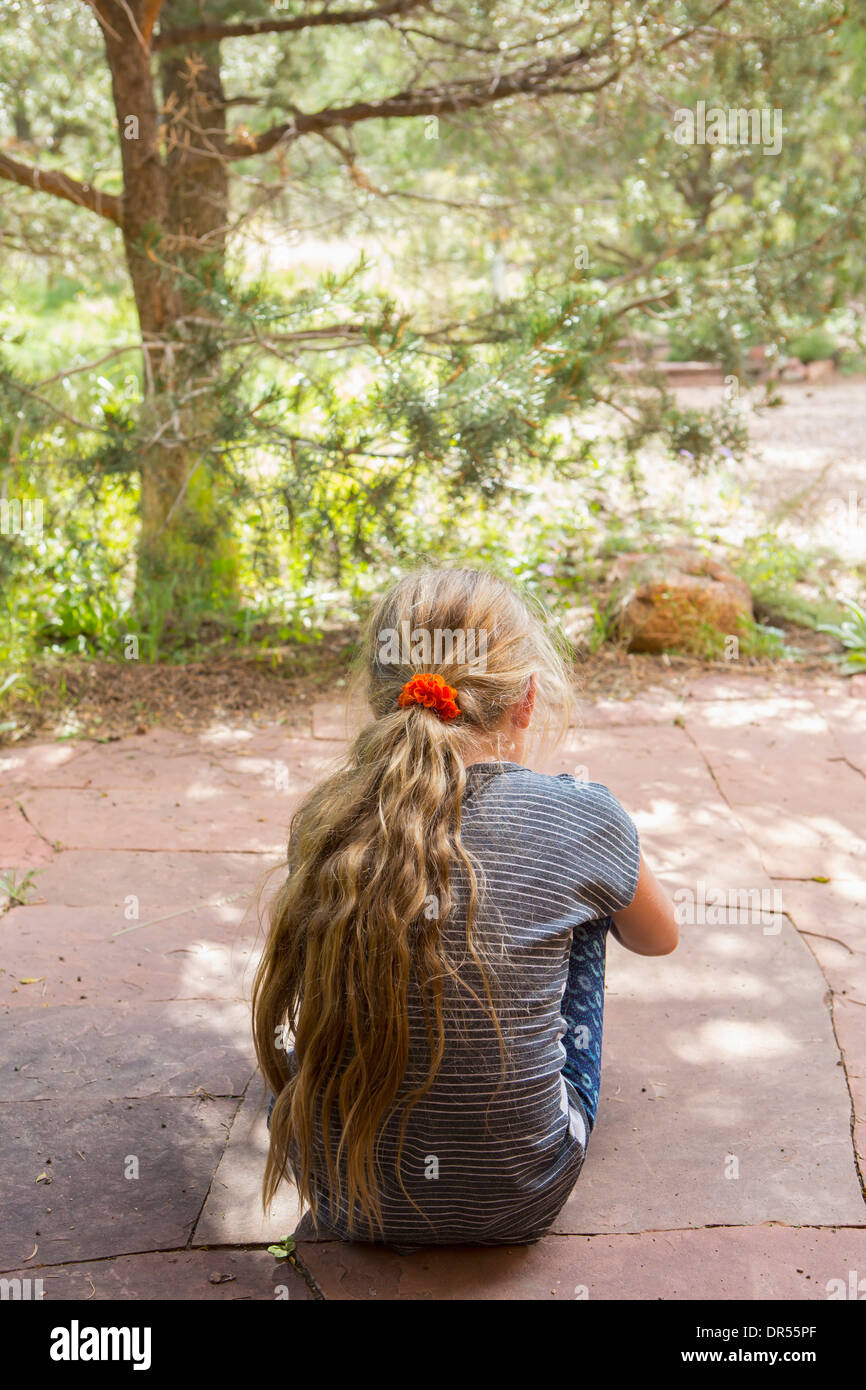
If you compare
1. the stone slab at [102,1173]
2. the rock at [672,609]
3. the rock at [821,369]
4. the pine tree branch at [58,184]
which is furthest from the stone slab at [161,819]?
the rock at [821,369]

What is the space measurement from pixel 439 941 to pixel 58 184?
4157 millimetres

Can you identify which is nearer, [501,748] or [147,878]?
[501,748]

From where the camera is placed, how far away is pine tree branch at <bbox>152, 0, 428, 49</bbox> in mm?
4742

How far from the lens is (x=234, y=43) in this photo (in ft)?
20.6

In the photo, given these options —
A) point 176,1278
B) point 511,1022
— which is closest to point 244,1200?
point 176,1278

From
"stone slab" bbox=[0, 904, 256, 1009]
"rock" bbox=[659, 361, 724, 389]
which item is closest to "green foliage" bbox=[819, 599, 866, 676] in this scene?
"stone slab" bbox=[0, 904, 256, 1009]

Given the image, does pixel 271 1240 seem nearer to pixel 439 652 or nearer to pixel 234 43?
pixel 439 652

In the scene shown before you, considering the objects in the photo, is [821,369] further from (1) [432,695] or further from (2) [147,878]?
(1) [432,695]

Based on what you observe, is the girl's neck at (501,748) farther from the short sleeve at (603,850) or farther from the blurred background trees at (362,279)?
the blurred background trees at (362,279)

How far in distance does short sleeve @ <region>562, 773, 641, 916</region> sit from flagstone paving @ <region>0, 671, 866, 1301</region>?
591mm

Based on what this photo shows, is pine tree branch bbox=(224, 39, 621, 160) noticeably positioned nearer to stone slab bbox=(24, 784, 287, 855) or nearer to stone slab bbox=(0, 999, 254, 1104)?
stone slab bbox=(24, 784, 287, 855)

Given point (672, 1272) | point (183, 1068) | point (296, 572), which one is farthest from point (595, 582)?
point (672, 1272)

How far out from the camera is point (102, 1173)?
7.14ft

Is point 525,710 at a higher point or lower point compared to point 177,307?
lower
